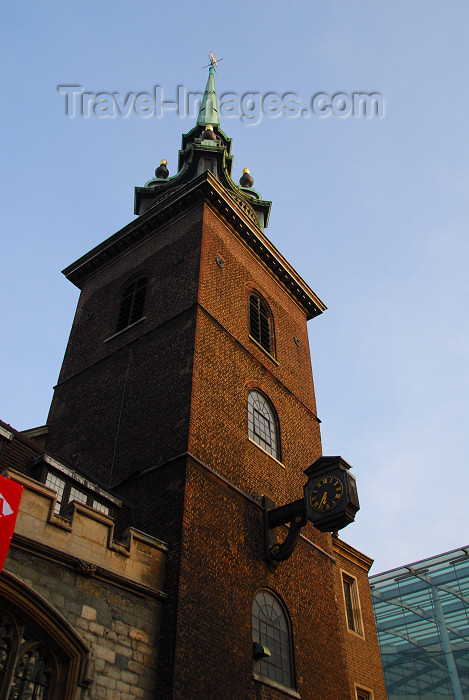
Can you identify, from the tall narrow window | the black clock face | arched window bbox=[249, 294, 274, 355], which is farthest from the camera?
arched window bbox=[249, 294, 274, 355]

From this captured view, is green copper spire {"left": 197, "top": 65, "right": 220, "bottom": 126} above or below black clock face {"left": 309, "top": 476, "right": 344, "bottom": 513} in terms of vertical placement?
above

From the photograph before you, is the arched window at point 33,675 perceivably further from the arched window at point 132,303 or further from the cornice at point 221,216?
the cornice at point 221,216

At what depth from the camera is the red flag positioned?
31.5 ft

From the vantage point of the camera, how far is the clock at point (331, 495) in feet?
44.4

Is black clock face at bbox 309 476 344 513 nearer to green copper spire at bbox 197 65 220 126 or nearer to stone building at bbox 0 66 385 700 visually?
stone building at bbox 0 66 385 700

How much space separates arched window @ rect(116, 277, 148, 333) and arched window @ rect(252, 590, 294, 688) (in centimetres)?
993

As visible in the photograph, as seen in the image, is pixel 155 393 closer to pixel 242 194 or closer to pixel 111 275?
pixel 111 275

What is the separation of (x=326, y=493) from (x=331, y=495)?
0.14m

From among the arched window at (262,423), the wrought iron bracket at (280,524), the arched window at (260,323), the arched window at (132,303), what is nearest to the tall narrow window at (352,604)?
the arched window at (262,423)

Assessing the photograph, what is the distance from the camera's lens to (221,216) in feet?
74.7

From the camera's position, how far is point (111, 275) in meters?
23.7

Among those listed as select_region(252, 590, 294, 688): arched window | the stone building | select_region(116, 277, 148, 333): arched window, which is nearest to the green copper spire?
the stone building

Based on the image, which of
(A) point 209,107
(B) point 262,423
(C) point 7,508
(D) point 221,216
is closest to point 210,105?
(A) point 209,107

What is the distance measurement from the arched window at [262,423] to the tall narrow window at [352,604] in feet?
19.2
